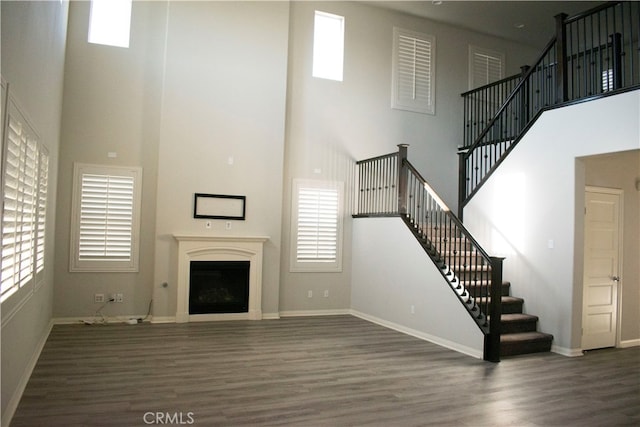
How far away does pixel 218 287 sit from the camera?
7566 millimetres

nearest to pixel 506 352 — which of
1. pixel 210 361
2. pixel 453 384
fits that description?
pixel 453 384

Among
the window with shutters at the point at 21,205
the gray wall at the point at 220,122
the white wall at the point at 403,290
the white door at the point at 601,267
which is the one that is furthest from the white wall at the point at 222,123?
the white door at the point at 601,267

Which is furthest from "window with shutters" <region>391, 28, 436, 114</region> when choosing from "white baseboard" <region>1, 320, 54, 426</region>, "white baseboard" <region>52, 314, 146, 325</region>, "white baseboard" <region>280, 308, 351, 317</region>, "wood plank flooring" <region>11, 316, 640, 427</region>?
"white baseboard" <region>1, 320, 54, 426</region>

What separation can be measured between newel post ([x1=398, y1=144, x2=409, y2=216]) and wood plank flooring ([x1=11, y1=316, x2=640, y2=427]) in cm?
198

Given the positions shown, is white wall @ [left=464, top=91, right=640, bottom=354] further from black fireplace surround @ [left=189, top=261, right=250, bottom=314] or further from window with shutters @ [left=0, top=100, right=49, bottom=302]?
window with shutters @ [left=0, top=100, right=49, bottom=302]

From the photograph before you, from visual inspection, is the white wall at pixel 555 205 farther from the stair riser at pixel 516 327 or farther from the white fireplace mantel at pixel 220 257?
the white fireplace mantel at pixel 220 257

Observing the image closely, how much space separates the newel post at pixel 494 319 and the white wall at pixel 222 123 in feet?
12.0

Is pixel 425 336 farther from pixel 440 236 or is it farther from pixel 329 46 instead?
pixel 329 46

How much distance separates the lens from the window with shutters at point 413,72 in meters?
9.16

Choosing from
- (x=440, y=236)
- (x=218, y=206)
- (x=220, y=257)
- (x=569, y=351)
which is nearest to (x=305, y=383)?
(x=440, y=236)

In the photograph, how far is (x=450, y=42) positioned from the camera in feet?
31.9

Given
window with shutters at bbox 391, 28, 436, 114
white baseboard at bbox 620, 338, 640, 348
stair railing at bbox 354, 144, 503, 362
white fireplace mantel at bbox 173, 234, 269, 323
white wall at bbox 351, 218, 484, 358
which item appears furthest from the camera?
window with shutters at bbox 391, 28, 436, 114

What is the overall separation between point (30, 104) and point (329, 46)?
5.98m

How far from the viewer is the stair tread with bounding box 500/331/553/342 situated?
5798mm
